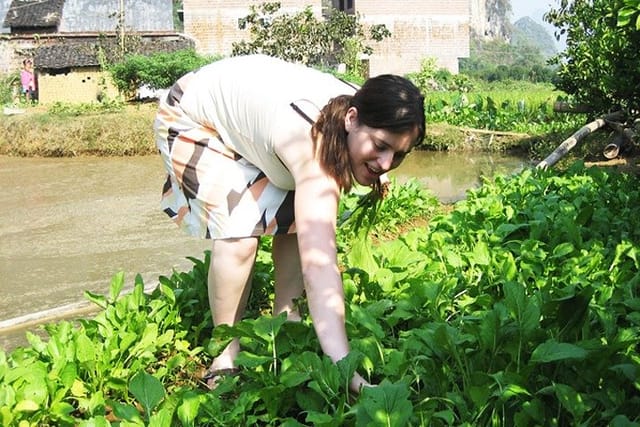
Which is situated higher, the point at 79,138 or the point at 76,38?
the point at 76,38

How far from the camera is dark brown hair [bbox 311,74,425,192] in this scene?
240 centimetres

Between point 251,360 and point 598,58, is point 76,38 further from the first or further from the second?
point 251,360

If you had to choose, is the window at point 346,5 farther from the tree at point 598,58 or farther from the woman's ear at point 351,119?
the woman's ear at point 351,119

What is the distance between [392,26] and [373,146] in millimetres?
33511

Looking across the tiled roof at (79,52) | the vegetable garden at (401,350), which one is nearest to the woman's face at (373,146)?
the vegetable garden at (401,350)

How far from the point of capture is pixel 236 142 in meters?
2.88

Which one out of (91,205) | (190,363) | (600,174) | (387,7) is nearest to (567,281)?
(190,363)

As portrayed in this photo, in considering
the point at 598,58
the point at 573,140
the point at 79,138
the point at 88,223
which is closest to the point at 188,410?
the point at 88,223

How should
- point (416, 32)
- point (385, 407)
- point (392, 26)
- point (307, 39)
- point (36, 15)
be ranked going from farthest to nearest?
point (416, 32) → point (392, 26) → point (36, 15) → point (307, 39) → point (385, 407)

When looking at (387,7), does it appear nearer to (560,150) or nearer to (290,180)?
(560,150)

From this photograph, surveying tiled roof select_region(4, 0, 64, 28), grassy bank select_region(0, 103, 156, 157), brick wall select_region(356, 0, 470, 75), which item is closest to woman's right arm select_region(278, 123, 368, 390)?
grassy bank select_region(0, 103, 156, 157)

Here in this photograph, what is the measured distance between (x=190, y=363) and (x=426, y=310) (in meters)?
0.95

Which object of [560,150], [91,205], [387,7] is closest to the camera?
[560,150]

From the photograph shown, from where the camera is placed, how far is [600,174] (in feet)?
19.4
